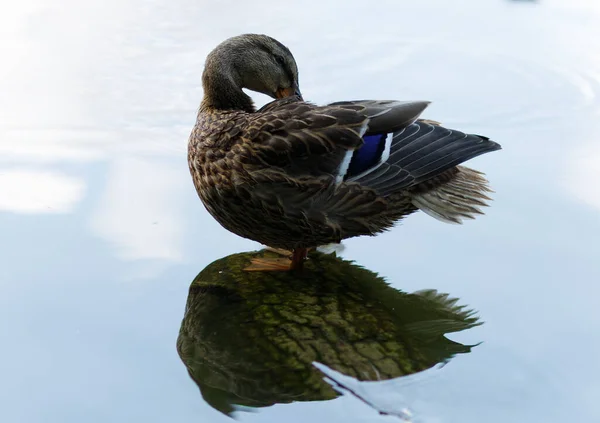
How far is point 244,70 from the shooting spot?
14.0 feet

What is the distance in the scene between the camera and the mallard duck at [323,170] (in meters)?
3.71

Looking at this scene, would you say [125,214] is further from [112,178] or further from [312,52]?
[312,52]

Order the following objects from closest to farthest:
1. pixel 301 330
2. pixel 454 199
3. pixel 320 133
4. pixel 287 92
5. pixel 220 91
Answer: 1. pixel 301 330
2. pixel 320 133
3. pixel 454 199
4. pixel 220 91
5. pixel 287 92

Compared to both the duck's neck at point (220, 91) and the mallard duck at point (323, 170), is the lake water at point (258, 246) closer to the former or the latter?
the mallard duck at point (323, 170)

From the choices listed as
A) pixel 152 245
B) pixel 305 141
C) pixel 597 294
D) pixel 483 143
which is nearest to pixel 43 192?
pixel 152 245

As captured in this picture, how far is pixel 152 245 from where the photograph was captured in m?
3.91

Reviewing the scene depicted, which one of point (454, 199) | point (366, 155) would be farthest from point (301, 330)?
point (454, 199)

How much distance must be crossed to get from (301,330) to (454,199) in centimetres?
96

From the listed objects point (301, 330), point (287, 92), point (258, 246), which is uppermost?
point (287, 92)

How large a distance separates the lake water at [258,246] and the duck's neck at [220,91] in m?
0.46

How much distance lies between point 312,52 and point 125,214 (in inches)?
80.6

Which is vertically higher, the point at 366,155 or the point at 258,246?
the point at 366,155

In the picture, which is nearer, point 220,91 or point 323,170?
point 323,170

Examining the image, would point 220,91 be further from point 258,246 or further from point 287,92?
point 258,246
